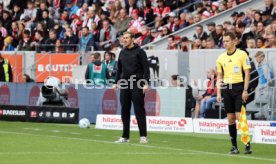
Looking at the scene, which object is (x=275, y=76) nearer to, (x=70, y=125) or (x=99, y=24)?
(x=70, y=125)

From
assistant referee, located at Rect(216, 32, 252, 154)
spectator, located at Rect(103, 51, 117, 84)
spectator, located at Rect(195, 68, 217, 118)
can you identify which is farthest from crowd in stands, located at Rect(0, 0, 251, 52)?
assistant referee, located at Rect(216, 32, 252, 154)

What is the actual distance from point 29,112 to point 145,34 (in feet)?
21.1

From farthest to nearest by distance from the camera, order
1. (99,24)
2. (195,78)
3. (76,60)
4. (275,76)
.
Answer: (99,24)
(76,60)
(195,78)
(275,76)

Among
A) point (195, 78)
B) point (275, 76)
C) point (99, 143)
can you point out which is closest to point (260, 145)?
point (99, 143)

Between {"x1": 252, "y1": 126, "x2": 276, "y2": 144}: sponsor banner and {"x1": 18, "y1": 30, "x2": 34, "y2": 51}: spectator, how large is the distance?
16.2m

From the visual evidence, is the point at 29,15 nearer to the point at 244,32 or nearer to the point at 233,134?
the point at 244,32

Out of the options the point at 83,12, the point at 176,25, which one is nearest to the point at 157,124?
the point at 176,25

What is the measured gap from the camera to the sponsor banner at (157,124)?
75.1 feet

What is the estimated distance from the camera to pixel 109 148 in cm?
1697

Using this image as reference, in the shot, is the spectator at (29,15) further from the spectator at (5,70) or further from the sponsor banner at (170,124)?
the sponsor banner at (170,124)

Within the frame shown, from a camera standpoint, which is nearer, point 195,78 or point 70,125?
point 70,125

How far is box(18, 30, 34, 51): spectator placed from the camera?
3378cm

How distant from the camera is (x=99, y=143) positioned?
18.2 meters

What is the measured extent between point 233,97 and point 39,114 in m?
10.6
